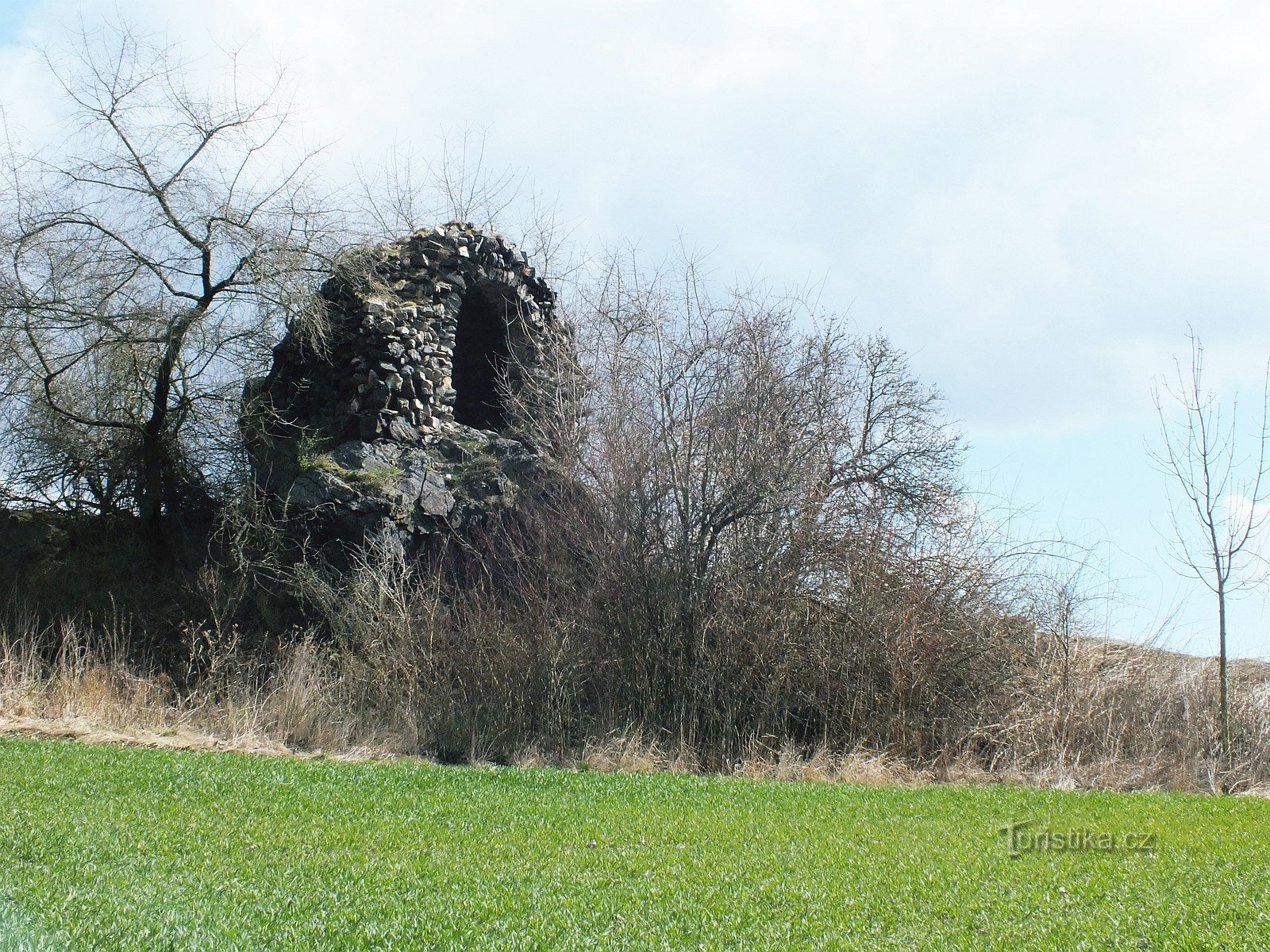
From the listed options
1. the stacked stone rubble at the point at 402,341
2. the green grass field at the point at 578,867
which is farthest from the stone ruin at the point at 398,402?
the green grass field at the point at 578,867

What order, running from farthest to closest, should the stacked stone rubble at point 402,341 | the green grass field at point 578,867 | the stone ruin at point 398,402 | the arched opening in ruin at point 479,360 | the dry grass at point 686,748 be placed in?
the arched opening in ruin at point 479,360
the stacked stone rubble at point 402,341
the stone ruin at point 398,402
the dry grass at point 686,748
the green grass field at point 578,867

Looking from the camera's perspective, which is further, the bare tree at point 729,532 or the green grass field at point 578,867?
the bare tree at point 729,532

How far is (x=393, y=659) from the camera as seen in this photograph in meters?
13.4

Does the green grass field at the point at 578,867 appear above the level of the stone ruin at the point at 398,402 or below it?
below

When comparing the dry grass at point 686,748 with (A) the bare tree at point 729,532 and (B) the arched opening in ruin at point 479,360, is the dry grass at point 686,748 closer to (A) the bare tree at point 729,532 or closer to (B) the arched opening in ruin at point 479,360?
→ (A) the bare tree at point 729,532

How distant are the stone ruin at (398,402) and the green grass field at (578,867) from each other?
7.14 m

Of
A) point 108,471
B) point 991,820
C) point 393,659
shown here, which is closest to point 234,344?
point 108,471

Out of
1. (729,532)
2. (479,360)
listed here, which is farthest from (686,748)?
(479,360)

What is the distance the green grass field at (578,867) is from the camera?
14.5ft

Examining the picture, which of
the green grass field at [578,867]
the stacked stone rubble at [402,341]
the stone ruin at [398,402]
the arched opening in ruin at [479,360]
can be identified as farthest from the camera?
the arched opening in ruin at [479,360]

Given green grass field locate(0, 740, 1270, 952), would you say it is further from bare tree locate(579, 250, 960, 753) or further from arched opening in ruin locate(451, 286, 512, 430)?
arched opening in ruin locate(451, 286, 512, 430)

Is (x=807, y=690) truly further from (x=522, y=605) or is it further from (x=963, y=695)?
(x=522, y=605)

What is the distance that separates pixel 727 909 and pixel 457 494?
11.9 m

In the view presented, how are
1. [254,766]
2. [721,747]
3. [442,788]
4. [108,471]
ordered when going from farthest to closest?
[108,471] → [721,747] → [254,766] → [442,788]
